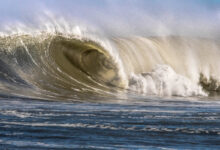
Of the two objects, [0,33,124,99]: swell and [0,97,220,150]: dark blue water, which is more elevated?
[0,33,124,99]: swell

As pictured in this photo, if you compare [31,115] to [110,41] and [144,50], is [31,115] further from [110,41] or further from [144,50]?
[144,50]

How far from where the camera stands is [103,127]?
9.32m

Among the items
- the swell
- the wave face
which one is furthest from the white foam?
the swell

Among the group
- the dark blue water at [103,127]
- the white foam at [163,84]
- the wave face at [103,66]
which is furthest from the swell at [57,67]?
the dark blue water at [103,127]

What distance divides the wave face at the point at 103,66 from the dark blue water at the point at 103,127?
12.1 feet

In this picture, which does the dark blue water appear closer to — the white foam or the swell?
the swell

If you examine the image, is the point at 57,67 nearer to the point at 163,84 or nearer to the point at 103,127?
the point at 163,84

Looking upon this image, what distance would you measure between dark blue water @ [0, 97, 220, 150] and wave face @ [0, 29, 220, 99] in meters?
3.70

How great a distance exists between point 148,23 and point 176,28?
1825 millimetres

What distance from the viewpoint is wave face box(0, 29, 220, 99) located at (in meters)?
18.3

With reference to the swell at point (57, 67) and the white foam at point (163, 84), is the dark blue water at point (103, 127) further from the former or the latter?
the white foam at point (163, 84)

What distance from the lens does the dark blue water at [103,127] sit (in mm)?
7766

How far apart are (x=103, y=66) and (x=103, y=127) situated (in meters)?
13.7

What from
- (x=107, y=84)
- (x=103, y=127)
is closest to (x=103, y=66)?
(x=107, y=84)
